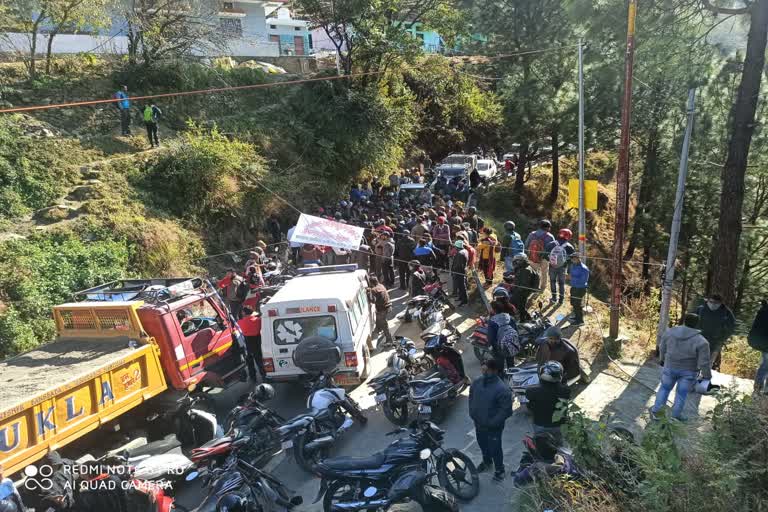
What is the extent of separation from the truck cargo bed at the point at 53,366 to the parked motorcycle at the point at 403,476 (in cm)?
340

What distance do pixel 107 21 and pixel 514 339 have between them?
64.8 ft

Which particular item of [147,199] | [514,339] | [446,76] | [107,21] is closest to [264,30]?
[446,76]

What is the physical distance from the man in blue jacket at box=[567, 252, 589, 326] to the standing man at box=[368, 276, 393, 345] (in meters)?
3.68

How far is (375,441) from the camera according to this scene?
Answer: 7.91m

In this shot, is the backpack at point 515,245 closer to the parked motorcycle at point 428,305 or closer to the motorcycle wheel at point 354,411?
the parked motorcycle at point 428,305

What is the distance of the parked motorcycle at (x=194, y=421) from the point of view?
25.2 ft

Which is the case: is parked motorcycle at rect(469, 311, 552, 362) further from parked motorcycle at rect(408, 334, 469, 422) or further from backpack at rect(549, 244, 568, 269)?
backpack at rect(549, 244, 568, 269)

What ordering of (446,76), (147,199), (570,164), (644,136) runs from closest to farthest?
Result: (147,199)
(644,136)
(570,164)
(446,76)

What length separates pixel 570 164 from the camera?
29.5 m

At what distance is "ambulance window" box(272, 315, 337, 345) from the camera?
8750 mm

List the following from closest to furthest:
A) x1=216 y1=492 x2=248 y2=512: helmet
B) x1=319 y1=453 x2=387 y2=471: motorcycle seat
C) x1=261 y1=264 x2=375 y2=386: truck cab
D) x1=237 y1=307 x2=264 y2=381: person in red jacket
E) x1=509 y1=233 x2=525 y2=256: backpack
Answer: x1=216 y1=492 x2=248 y2=512: helmet < x1=319 y1=453 x2=387 y2=471: motorcycle seat < x1=261 y1=264 x2=375 y2=386: truck cab < x1=237 y1=307 x2=264 y2=381: person in red jacket < x1=509 y1=233 x2=525 y2=256: backpack

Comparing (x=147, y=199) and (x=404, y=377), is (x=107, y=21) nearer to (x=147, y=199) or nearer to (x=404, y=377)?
(x=147, y=199)

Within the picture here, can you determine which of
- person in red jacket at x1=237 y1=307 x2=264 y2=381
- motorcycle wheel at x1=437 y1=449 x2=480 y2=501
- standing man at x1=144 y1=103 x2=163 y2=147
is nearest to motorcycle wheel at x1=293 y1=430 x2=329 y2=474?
motorcycle wheel at x1=437 y1=449 x2=480 y2=501

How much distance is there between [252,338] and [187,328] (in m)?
1.36
